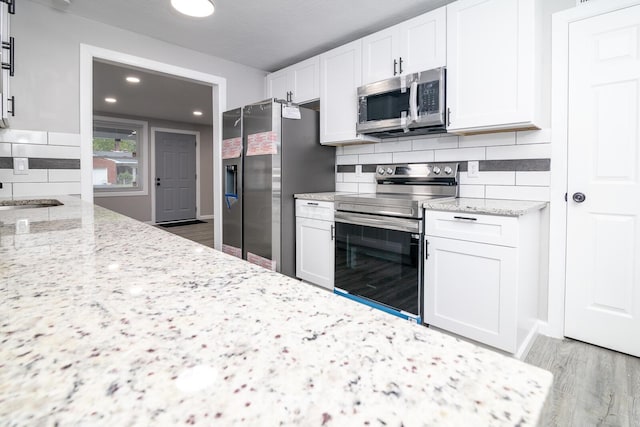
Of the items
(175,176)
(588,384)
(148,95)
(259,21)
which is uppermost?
(148,95)

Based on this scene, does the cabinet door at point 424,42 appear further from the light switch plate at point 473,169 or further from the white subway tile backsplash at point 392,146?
the light switch plate at point 473,169

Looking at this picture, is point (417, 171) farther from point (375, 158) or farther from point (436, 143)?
point (375, 158)

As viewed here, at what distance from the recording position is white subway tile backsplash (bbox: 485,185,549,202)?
2133 millimetres

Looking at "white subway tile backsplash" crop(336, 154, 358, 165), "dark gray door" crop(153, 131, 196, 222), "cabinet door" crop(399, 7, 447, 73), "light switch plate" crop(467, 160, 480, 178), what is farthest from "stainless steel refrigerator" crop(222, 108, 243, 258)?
"dark gray door" crop(153, 131, 196, 222)

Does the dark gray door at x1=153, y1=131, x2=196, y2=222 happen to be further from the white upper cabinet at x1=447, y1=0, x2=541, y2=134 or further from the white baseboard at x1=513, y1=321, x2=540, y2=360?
the white baseboard at x1=513, y1=321, x2=540, y2=360

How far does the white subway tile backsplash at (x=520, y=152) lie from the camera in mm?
2123

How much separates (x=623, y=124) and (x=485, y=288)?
121 cm

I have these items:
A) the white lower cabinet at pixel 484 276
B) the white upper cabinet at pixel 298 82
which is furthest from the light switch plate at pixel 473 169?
the white upper cabinet at pixel 298 82

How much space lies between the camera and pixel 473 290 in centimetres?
190

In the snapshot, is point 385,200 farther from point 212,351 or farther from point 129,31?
point 129,31

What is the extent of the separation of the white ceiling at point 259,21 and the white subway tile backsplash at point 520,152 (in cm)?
116

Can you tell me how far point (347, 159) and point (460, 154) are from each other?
3.74ft

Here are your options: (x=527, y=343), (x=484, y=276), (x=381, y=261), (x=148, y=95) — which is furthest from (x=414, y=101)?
(x=148, y=95)

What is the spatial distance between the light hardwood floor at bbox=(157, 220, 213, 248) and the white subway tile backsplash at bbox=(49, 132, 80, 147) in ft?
8.74
